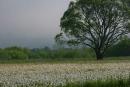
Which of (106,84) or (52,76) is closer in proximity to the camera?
(106,84)

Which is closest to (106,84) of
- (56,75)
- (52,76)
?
(52,76)

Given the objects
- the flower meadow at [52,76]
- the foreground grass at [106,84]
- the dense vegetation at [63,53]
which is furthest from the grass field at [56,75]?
the dense vegetation at [63,53]

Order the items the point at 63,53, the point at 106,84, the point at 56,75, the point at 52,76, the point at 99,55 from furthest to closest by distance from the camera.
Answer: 1. the point at 63,53
2. the point at 99,55
3. the point at 56,75
4. the point at 52,76
5. the point at 106,84

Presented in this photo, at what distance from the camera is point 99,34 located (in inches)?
2415

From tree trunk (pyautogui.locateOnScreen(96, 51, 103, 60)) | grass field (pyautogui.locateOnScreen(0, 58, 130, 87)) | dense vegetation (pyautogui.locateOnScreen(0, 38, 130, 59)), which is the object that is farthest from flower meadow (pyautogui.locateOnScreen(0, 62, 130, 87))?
dense vegetation (pyautogui.locateOnScreen(0, 38, 130, 59))

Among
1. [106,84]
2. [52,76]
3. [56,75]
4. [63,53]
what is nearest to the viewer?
[106,84]

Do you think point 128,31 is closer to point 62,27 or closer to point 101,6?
point 101,6

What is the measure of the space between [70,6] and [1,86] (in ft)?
148

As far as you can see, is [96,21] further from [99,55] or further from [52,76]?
[52,76]

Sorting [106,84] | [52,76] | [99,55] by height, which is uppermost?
[99,55]

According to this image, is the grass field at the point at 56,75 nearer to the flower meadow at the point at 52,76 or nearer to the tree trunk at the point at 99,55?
the flower meadow at the point at 52,76

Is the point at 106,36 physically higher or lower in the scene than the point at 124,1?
lower

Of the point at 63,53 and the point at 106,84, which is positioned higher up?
the point at 63,53

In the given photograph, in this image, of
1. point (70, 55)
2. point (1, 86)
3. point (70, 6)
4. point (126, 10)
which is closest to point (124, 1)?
point (126, 10)
